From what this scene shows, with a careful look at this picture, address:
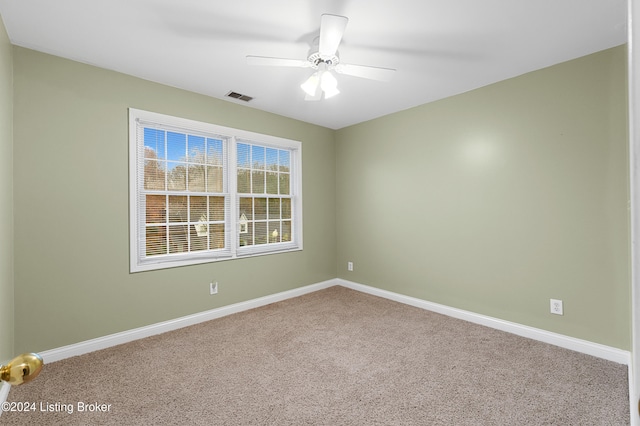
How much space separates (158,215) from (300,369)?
80.5 inches

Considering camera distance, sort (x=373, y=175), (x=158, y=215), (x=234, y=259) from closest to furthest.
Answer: (x=158, y=215) < (x=234, y=259) < (x=373, y=175)

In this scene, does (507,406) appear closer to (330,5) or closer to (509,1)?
(509,1)

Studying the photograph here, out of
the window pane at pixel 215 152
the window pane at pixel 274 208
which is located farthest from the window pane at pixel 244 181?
the window pane at pixel 274 208

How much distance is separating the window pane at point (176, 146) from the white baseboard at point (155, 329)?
168 centimetres

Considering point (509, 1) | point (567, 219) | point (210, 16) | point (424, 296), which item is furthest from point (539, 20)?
point (424, 296)

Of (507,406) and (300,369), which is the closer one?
(507,406)

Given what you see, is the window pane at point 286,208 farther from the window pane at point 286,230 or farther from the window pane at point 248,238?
the window pane at point 248,238

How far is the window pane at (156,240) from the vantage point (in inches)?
122

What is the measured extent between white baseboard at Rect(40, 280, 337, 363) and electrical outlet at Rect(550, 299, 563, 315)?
2.79m

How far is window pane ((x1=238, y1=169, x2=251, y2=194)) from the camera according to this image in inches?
149

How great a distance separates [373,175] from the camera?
427 centimetres

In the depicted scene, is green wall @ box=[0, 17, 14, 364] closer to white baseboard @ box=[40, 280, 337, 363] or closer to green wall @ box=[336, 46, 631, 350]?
white baseboard @ box=[40, 280, 337, 363]

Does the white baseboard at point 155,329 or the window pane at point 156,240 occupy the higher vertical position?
the window pane at point 156,240

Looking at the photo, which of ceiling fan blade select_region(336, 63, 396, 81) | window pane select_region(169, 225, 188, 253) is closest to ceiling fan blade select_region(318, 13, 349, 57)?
ceiling fan blade select_region(336, 63, 396, 81)
